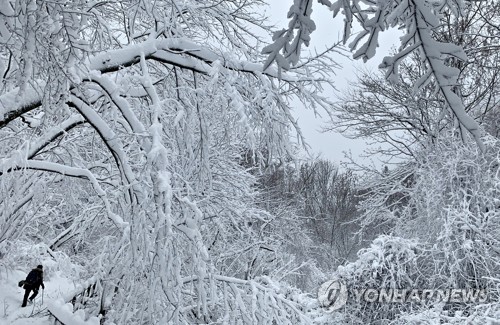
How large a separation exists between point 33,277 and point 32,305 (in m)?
1.04

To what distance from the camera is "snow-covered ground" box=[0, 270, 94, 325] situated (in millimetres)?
5766

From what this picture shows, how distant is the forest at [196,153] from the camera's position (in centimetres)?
238

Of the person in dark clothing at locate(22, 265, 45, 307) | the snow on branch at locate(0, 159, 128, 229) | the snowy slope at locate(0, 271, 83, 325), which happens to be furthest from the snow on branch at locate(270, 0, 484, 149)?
the person in dark clothing at locate(22, 265, 45, 307)

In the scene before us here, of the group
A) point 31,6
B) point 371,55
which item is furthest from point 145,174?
point 371,55

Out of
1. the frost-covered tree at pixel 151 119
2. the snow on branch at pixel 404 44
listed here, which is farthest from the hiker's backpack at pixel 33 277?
the snow on branch at pixel 404 44

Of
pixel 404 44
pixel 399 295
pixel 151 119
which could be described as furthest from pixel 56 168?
pixel 399 295

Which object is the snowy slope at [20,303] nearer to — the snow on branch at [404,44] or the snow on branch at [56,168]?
the snow on branch at [56,168]

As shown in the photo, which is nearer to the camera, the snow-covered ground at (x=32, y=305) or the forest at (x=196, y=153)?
the forest at (x=196, y=153)

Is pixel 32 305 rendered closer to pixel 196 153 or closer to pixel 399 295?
pixel 196 153

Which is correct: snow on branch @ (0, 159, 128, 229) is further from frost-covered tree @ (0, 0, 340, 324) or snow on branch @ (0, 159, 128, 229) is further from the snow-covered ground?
the snow-covered ground

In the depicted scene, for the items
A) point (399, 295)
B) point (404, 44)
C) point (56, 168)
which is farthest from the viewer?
point (399, 295)

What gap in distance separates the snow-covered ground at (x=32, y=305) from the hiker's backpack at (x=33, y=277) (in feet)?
0.81

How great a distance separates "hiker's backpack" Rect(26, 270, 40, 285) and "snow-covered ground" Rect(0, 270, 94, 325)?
0.25m

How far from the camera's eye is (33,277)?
328 inches
